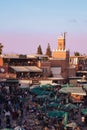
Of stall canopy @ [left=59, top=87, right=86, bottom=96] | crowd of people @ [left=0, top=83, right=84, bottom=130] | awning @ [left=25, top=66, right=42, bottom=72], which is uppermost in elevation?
awning @ [left=25, top=66, right=42, bottom=72]

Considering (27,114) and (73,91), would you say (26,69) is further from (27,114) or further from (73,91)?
(27,114)

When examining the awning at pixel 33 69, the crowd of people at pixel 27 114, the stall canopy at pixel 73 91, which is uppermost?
the awning at pixel 33 69

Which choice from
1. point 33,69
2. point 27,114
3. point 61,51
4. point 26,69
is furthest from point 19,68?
point 27,114

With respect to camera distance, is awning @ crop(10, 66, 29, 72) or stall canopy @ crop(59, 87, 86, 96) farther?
awning @ crop(10, 66, 29, 72)

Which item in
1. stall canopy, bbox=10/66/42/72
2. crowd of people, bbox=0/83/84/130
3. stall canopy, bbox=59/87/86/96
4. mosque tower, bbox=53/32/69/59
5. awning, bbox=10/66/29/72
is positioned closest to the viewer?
crowd of people, bbox=0/83/84/130

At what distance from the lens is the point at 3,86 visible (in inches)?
1318

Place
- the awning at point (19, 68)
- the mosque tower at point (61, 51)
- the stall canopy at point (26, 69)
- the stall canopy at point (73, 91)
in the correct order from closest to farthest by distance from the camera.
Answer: the stall canopy at point (73, 91)
the awning at point (19, 68)
the stall canopy at point (26, 69)
the mosque tower at point (61, 51)

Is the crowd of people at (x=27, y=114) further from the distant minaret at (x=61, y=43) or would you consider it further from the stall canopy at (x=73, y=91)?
the distant minaret at (x=61, y=43)

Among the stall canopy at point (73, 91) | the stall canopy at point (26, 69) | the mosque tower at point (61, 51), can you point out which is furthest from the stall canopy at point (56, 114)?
the mosque tower at point (61, 51)

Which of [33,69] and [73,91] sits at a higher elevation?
[33,69]

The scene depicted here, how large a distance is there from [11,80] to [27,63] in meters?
7.57

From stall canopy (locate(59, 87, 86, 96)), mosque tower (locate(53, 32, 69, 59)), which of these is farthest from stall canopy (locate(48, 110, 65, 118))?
A: mosque tower (locate(53, 32, 69, 59))

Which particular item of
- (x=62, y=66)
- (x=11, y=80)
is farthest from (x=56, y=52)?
(x=11, y=80)

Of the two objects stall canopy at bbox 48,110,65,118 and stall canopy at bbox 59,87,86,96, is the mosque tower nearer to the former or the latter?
stall canopy at bbox 59,87,86,96
